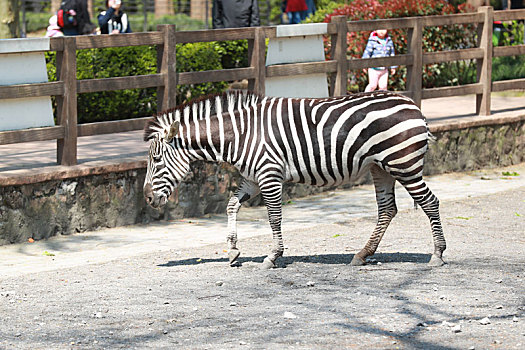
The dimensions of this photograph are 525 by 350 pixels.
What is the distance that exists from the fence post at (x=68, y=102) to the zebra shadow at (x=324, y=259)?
1.91m

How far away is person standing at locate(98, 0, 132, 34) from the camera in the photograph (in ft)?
47.6

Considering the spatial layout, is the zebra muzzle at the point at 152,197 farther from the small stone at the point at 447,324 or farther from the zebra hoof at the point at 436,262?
the small stone at the point at 447,324

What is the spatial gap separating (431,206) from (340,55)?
3985 mm

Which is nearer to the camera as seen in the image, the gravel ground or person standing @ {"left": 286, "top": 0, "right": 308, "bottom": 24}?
the gravel ground

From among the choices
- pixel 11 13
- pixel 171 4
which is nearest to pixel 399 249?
pixel 11 13

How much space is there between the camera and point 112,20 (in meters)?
14.7

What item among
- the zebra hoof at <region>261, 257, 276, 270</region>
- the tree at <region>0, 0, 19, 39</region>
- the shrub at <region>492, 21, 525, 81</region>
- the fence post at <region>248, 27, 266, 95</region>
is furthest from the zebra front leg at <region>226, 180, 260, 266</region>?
the tree at <region>0, 0, 19, 39</region>

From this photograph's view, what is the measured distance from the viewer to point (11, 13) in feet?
54.1

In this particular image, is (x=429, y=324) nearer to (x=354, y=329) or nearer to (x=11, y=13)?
(x=354, y=329)

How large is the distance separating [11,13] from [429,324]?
12.5 metres

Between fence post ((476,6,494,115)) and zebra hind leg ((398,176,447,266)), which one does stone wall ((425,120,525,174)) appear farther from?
zebra hind leg ((398,176,447,266))

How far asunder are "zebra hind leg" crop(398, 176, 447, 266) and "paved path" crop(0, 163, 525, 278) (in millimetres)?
1983

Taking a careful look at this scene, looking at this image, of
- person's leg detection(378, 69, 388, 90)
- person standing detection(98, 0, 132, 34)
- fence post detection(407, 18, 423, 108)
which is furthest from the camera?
person standing detection(98, 0, 132, 34)

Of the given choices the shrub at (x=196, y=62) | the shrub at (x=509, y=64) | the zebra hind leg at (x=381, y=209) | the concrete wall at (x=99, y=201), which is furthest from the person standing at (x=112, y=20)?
the zebra hind leg at (x=381, y=209)
